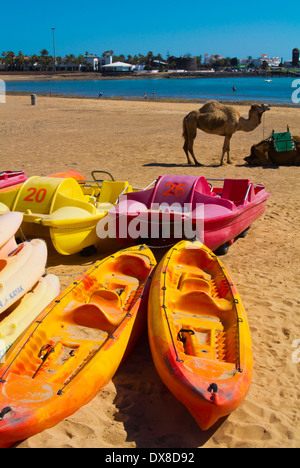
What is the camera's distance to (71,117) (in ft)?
81.7

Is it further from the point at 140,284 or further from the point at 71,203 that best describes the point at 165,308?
the point at 71,203

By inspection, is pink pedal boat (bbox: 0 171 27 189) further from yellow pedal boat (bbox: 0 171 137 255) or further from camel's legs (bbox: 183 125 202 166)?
camel's legs (bbox: 183 125 202 166)

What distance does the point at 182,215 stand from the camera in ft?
20.9

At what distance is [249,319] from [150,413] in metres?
1.94

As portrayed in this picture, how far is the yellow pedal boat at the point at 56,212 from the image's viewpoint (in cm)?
638

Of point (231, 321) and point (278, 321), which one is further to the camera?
point (278, 321)

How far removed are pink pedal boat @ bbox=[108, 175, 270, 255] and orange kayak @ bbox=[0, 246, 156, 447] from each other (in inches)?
39.6

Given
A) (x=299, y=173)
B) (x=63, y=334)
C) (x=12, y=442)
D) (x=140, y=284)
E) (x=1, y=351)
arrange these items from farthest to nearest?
(x=299, y=173) → (x=140, y=284) → (x=63, y=334) → (x=1, y=351) → (x=12, y=442)

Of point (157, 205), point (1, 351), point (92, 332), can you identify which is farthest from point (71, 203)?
point (1, 351)

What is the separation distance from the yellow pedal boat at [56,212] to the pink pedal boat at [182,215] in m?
0.41

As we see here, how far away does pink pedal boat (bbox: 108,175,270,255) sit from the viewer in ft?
21.1

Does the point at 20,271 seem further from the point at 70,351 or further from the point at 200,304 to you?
the point at 200,304

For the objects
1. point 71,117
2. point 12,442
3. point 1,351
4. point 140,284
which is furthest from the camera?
point 71,117
